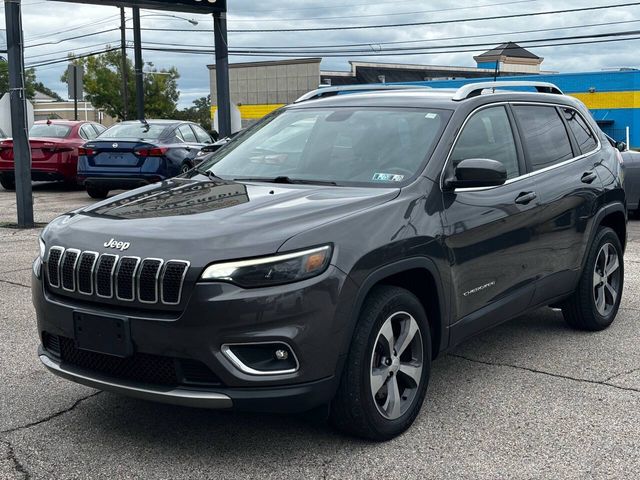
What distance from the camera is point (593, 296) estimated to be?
6090mm

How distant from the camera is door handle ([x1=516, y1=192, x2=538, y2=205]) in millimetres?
5117

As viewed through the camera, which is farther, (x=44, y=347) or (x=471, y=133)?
(x=471, y=133)

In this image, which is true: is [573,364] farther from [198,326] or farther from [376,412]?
[198,326]

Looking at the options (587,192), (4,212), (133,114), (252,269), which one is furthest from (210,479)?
(133,114)

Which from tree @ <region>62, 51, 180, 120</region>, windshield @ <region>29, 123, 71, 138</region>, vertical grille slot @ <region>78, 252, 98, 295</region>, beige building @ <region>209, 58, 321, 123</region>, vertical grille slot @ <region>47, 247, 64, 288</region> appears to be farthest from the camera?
beige building @ <region>209, 58, 321, 123</region>

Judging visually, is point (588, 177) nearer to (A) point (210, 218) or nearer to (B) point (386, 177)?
(B) point (386, 177)

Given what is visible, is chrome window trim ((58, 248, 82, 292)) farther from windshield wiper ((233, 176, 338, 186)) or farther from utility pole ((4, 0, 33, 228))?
utility pole ((4, 0, 33, 228))

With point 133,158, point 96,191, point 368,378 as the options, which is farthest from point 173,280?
point 96,191

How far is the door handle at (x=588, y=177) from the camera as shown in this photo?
592 cm

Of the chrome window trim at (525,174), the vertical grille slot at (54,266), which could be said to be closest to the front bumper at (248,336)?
the vertical grille slot at (54,266)

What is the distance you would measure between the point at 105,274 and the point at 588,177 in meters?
3.71

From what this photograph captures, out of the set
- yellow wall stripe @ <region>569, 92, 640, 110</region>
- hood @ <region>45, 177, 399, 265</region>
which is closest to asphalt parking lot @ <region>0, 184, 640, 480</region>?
hood @ <region>45, 177, 399, 265</region>

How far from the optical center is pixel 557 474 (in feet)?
12.2

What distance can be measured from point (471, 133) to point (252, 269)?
199 cm
